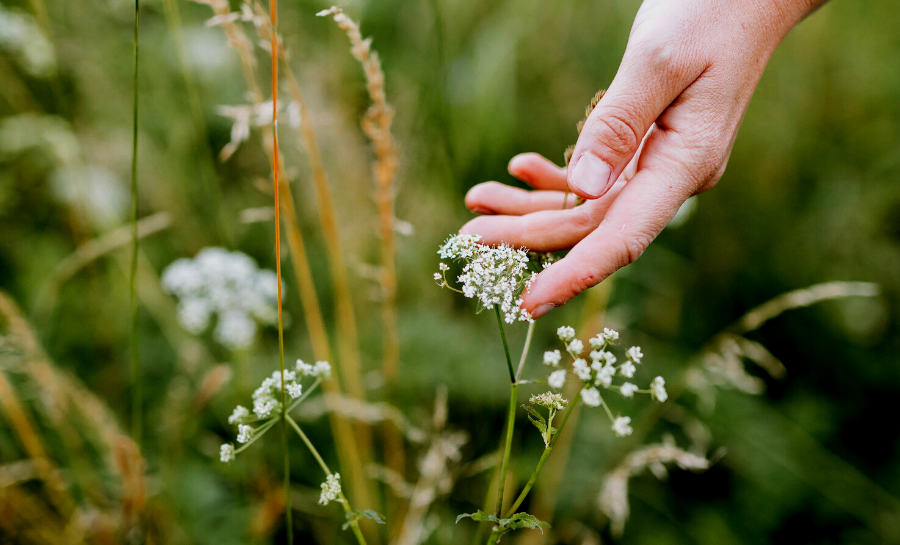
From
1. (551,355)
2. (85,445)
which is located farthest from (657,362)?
(85,445)

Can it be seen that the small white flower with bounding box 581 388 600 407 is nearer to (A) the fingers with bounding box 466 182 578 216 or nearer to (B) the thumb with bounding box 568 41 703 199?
(B) the thumb with bounding box 568 41 703 199

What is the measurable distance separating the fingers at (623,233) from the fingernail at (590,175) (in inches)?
3.4

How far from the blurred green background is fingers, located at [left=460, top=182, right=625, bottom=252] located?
70 cm

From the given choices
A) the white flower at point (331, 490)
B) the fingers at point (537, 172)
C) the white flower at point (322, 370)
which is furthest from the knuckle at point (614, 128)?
the white flower at point (331, 490)

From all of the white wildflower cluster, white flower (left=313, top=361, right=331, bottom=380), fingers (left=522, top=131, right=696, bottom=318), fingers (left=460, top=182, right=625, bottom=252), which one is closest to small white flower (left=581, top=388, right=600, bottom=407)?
the white wildflower cluster

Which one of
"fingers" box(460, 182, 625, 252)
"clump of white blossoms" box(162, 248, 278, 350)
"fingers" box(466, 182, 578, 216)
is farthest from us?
"clump of white blossoms" box(162, 248, 278, 350)

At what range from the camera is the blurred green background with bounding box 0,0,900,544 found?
2.62m

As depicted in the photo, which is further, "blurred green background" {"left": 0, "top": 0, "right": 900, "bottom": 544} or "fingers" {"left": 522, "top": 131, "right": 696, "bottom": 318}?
"blurred green background" {"left": 0, "top": 0, "right": 900, "bottom": 544}

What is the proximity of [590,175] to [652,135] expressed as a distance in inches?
13.5

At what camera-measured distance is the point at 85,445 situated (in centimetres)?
285

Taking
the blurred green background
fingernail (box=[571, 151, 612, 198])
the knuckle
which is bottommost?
the blurred green background

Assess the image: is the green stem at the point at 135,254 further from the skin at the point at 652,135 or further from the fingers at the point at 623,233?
the fingers at the point at 623,233

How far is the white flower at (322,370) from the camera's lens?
53.5 inches

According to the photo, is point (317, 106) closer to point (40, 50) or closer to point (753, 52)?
point (40, 50)
